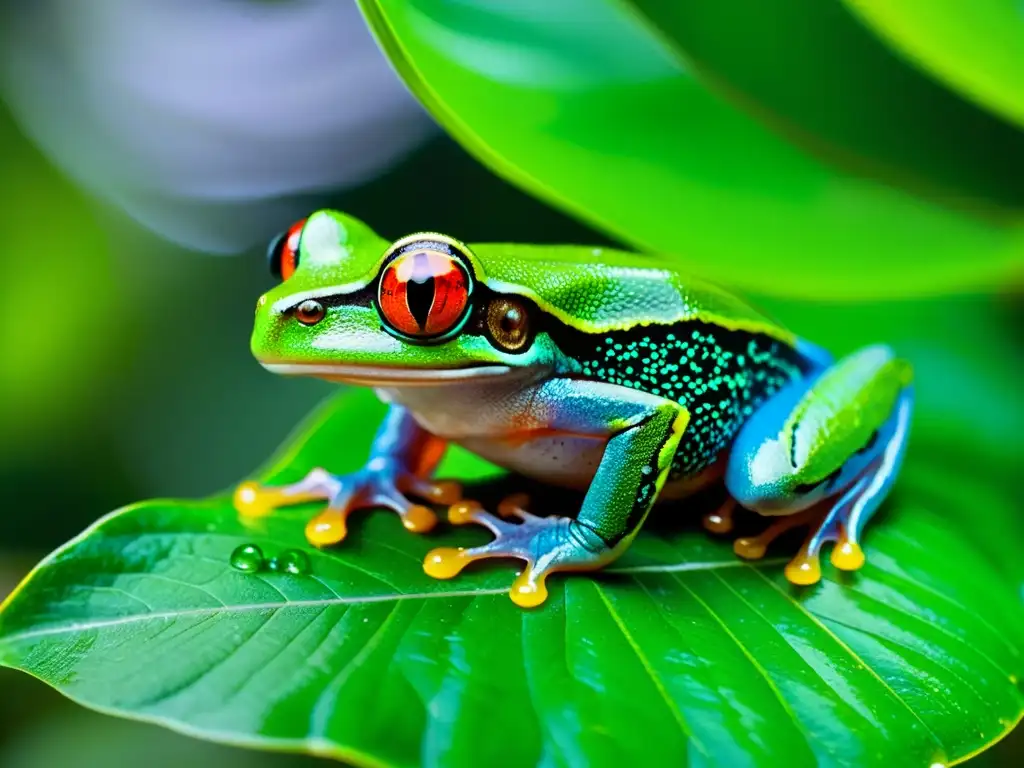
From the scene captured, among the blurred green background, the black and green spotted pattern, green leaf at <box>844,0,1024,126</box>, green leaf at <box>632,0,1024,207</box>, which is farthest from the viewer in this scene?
the blurred green background

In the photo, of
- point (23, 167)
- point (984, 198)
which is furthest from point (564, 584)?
point (23, 167)

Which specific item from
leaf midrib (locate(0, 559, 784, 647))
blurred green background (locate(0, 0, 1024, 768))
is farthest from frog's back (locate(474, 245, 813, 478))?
blurred green background (locate(0, 0, 1024, 768))

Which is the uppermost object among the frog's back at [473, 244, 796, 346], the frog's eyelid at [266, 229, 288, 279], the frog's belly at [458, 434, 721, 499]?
the frog's back at [473, 244, 796, 346]

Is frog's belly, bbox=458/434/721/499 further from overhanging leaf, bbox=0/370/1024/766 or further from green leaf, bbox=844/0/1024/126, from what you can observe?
green leaf, bbox=844/0/1024/126

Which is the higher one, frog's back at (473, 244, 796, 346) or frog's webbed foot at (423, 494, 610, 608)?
frog's back at (473, 244, 796, 346)

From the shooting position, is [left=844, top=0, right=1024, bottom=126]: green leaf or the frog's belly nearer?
the frog's belly

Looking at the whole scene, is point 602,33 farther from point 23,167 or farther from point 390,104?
point 23,167
